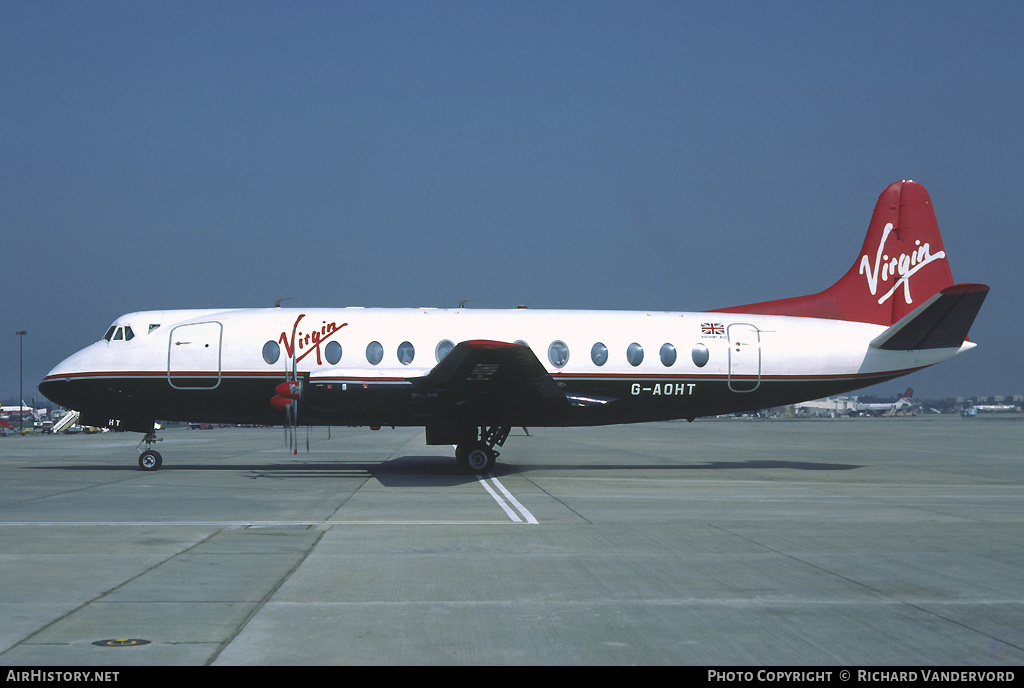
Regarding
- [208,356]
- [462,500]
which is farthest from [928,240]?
[208,356]

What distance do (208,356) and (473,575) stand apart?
14465mm

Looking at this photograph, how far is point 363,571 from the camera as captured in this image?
9172 millimetres

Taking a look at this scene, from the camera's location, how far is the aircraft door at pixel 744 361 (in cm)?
2264

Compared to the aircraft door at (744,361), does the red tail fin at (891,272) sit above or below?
above

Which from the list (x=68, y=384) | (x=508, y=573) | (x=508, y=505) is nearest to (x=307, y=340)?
(x=68, y=384)

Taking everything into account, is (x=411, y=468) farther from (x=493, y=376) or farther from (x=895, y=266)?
(x=895, y=266)

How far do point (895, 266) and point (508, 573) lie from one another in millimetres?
19026

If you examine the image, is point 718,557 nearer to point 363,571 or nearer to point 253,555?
point 363,571

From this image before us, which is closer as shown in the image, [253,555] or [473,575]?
[473,575]

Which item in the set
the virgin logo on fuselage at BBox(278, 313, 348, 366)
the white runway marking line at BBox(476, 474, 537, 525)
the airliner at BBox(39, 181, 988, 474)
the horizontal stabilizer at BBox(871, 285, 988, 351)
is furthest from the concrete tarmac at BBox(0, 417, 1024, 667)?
the horizontal stabilizer at BBox(871, 285, 988, 351)

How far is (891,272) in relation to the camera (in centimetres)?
2419

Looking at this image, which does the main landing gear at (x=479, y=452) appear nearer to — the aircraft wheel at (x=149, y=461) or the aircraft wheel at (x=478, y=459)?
the aircraft wheel at (x=478, y=459)

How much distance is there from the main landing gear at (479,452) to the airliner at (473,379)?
0.04m

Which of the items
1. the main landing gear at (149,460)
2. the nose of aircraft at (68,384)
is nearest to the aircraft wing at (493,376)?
the main landing gear at (149,460)
